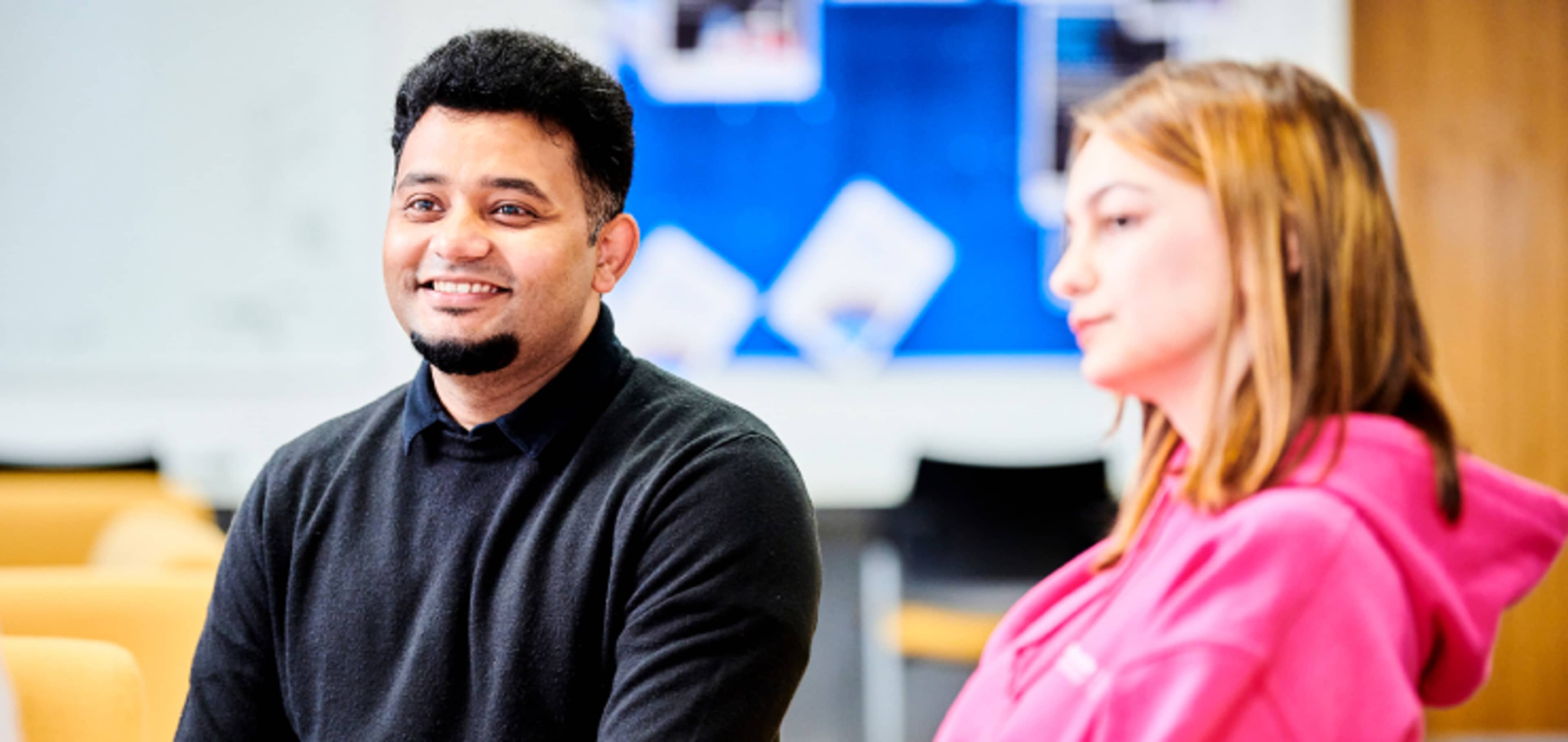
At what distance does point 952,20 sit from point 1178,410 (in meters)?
3.44

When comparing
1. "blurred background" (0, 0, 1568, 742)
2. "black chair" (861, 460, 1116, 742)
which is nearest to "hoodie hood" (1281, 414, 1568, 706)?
"black chair" (861, 460, 1116, 742)

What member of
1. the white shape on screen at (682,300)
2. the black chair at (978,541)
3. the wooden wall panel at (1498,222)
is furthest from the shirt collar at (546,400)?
the wooden wall panel at (1498,222)

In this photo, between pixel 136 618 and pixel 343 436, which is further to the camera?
pixel 136 618

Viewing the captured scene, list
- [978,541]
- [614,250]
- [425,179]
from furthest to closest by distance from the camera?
[978,541] < [614,250] < [425,179]

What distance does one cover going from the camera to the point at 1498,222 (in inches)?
166

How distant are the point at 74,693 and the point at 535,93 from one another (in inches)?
30.7

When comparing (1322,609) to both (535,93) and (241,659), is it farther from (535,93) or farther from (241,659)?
(241,659)

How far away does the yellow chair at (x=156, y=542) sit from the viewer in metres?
2.25

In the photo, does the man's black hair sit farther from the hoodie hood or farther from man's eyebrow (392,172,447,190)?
the hoodie hood

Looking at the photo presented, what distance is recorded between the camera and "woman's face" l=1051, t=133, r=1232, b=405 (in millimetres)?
786

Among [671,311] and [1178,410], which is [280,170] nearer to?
[671,311]

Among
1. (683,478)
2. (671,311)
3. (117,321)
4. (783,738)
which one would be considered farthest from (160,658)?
(117,321)

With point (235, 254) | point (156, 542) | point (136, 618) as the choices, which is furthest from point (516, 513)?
point (235, 254)

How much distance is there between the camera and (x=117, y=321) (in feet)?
13.5
